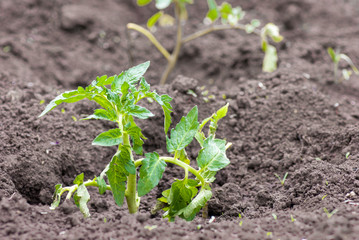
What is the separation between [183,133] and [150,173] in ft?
0.82

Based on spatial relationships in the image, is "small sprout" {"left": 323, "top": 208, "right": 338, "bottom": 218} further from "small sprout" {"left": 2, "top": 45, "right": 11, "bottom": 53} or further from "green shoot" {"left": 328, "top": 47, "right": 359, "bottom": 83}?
"small sprout" {"left": 2, "top": 45, "right": 11, "bottom": 53}

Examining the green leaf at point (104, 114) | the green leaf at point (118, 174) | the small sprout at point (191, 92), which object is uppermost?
the small sprout at point (191, 92)

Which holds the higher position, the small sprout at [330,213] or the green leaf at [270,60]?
the green leaf at [270,60]

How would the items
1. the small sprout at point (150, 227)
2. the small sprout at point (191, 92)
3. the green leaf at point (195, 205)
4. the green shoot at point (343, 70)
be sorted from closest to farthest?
the small sprout at point (150, 227)
the green leaf at point (195, 205)
the small sprout at point (191, 92)
the green shoot at point (343, 70)

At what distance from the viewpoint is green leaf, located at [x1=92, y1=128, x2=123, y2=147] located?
1.85m

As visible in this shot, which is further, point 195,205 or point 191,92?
point 191,92

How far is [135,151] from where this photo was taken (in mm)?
1959

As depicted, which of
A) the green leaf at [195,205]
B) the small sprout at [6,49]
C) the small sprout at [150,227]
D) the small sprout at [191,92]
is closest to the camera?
the small sprout at [150,227]

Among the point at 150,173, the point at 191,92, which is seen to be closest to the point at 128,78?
the point at 150,173

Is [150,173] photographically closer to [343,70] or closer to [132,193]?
[132,193]

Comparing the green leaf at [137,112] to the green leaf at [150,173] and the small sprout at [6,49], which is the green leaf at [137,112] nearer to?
the green leaf at [150,173]

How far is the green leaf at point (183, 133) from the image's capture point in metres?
2.00

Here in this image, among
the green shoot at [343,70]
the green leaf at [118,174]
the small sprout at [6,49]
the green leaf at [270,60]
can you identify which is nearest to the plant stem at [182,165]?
the green leaf at [118,174]

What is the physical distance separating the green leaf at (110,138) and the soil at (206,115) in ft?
1.04
